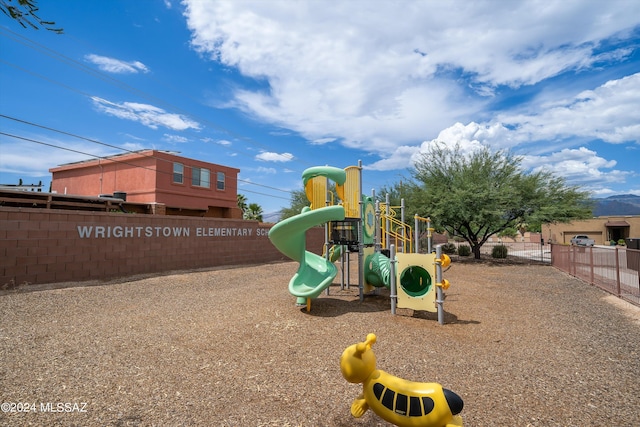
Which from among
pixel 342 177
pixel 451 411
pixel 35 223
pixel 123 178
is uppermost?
pixel 123 178

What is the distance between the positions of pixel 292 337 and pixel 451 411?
3600 millimetres

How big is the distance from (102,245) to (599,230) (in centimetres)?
Answer: 6628

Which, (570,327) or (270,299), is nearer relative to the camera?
(570,327)

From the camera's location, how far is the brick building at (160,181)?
78.6ft

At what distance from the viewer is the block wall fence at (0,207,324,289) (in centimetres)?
989

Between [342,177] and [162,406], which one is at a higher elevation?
[342,177]

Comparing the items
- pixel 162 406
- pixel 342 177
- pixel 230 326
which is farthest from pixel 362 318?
pixel 162 406

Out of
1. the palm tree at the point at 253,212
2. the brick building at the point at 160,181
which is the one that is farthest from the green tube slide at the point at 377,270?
the palm tree at the point at 253,212

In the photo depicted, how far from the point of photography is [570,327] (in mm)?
6723

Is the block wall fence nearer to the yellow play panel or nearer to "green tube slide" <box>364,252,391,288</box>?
"green tube slide" <box>364,252,391,288</box>

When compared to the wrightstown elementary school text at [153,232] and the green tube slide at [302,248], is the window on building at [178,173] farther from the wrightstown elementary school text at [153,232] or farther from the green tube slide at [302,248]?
the green tube slide at [302,248]

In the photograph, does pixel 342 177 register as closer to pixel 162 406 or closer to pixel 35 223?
pixel 162 406

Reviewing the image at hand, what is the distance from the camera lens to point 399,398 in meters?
2.81

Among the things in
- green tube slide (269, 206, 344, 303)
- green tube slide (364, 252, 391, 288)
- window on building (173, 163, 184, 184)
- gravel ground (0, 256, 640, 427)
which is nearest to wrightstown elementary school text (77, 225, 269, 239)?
gravel ground (0, 256, 640, 427)
